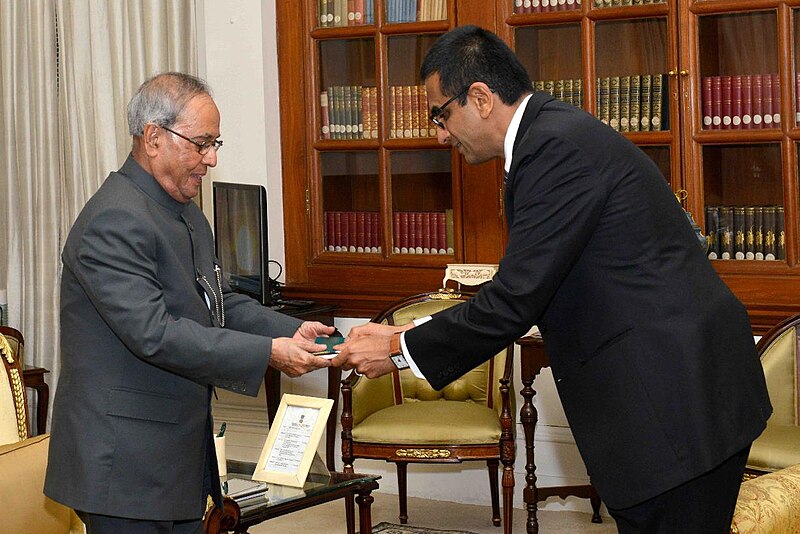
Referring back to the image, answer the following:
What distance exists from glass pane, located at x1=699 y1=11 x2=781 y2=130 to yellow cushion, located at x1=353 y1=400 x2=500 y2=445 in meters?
1.55

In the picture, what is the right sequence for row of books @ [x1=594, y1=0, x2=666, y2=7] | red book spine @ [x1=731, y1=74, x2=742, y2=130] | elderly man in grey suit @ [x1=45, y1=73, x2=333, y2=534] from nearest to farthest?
elderly man in grey suit @ [x1=45, y1=73, x2=333, y2=534] → red book spine @ [x1=731, y1=74, x2=742, y2=130] → row of books @ [x1=594, y1=0, x2=666, y2=7]

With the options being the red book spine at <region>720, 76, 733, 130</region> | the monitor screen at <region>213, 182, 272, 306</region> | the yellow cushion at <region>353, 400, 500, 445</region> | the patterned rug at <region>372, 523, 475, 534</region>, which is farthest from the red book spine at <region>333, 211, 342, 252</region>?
the red book spine at <region>720, 76, 733, 130</region>

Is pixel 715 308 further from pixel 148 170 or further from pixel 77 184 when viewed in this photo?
pixel 77 184

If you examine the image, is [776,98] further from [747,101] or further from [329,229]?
[329,229]

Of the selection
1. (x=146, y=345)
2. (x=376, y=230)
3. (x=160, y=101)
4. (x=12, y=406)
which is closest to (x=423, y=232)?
(x=376, y=230)

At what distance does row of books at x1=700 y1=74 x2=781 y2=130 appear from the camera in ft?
15.4

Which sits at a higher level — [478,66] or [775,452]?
[478,66]

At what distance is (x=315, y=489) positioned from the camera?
367cm

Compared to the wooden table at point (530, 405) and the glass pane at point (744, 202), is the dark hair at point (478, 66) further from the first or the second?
the glass pane at point (744, 202)

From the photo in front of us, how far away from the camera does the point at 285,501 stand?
355cm

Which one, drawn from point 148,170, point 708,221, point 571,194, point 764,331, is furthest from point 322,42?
point 571,194

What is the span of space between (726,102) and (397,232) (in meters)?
1.63

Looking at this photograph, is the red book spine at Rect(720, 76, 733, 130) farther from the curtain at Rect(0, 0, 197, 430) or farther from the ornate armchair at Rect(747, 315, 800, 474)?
the curtain at Rect(0, 0, 197, 430)

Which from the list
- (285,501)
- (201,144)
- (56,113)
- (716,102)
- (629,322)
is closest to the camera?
(629,322)
